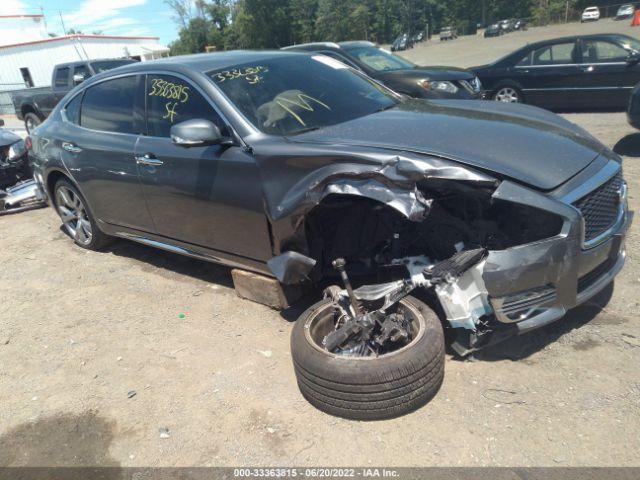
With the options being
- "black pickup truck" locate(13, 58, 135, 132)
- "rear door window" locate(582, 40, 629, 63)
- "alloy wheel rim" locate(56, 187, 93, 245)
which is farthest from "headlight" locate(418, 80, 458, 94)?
"black pickup truck" locate(13, 58, 135, 132)

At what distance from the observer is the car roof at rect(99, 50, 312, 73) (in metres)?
3.90

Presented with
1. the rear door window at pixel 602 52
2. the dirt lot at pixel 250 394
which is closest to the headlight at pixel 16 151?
the dirt lot at pixel 250 394

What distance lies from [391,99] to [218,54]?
151cm

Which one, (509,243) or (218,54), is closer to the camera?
(509,243)

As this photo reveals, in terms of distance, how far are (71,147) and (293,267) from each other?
120 inches

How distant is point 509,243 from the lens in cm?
282

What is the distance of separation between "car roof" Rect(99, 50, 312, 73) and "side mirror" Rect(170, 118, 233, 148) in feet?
2.25

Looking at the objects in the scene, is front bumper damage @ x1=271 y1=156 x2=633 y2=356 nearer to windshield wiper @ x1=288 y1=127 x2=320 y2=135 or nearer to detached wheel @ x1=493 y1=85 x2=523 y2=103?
windshield wiper @ x1=288 y1=127 x2=320 y2=135

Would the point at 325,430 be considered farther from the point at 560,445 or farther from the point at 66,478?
the point at 66,478

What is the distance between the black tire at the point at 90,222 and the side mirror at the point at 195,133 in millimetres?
2249

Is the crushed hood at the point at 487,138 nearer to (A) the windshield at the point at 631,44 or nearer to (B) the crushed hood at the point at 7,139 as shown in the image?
(B) the crushed hood at the point at 7,139

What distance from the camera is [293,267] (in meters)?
3.12

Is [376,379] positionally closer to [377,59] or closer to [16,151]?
[16,151]

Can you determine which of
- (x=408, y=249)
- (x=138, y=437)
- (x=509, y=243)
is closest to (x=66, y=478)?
(x=138, y=437)
